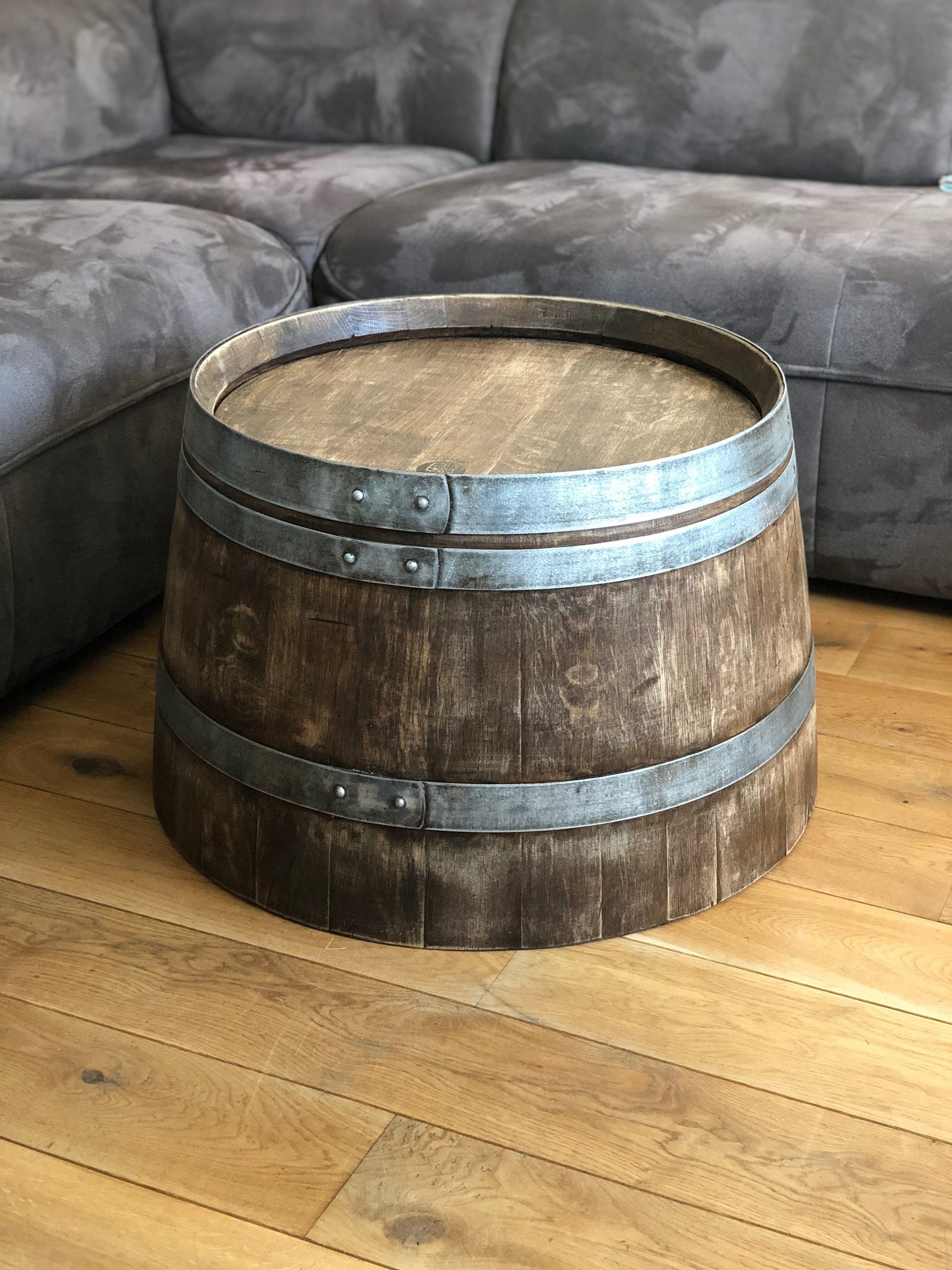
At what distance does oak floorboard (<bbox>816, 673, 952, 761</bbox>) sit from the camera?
1436 mm

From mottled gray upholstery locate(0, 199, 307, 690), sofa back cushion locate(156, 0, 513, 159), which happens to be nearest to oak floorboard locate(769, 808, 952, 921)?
mottled gray upholstery locate(0, 199, 307, 690)

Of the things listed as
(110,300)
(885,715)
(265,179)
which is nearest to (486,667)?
(885,715)

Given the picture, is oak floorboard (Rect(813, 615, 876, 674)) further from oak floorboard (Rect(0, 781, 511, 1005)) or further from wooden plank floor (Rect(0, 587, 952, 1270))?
oak floorboard (Rect(0, 781, 511, 1005))

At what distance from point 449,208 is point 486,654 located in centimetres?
110

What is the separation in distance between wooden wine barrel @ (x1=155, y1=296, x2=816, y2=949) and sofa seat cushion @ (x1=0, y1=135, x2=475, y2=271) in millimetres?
813

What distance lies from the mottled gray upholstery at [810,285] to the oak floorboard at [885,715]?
0.22 m

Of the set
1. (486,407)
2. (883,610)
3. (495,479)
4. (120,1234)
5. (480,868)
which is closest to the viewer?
(120,1234)

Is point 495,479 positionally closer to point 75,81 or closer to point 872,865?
point 872,865

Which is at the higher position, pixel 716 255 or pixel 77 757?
pixel 716 255

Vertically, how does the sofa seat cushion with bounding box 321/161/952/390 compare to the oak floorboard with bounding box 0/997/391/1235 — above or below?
above

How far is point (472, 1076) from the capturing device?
993 mm

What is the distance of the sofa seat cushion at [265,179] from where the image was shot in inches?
77.1

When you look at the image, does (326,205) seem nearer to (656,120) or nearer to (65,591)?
(656,120)

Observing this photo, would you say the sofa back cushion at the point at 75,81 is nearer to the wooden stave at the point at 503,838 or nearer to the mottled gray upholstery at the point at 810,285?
the mottled gray upholstery at the point at 810,285
